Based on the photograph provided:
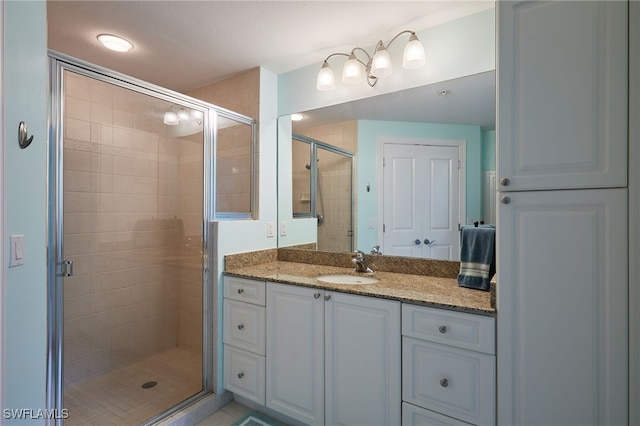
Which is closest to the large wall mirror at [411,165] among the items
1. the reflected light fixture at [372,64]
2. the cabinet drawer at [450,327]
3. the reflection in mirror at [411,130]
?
the reflection in mirror at [411,130]

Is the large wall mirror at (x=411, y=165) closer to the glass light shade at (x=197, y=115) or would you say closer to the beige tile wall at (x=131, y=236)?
the glass light shade at (x=197, y=115)

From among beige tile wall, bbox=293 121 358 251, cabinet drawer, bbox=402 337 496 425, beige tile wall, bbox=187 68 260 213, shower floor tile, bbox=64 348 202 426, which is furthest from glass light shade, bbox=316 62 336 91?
shower floor tile, bbox=64 348 202 426

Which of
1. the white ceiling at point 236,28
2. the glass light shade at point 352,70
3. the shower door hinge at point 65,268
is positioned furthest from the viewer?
the glass light shade at point 352,70

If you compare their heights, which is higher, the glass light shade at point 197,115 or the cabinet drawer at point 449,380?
the glass light shade at point 197,115

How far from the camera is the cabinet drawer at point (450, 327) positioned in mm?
1256

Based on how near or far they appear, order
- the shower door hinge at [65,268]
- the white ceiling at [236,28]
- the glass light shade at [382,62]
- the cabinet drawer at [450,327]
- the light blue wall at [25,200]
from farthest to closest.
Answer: the glass light shade at [382,62] < the white ceiling at [236,28] < the shower door hinge at [65,268] < the cabinet drawer at [450,327] < the light blue wall at [25,200]

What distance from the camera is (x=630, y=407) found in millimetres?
1063

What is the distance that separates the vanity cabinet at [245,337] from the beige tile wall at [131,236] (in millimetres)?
256

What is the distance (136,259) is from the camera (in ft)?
6.97

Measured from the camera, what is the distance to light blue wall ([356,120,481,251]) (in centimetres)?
176

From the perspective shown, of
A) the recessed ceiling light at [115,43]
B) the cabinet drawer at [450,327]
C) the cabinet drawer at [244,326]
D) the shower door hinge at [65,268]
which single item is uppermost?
the recessed ceiling light at [115,43]

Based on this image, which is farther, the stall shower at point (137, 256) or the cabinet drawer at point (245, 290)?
the cabinet drawer at point (245, 290)

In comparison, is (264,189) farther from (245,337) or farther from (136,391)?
(136,391)

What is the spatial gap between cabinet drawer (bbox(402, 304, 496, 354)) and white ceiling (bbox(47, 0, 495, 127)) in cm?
102
